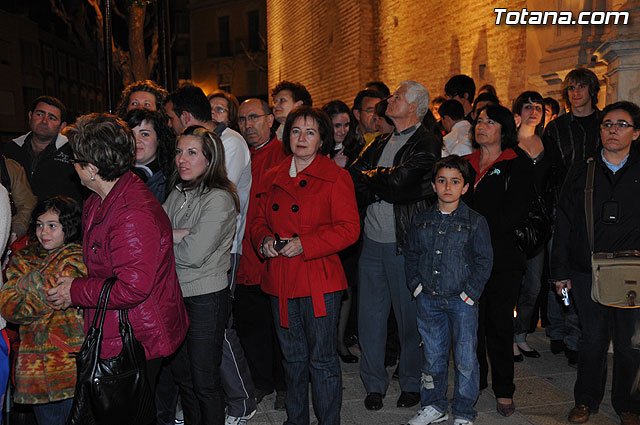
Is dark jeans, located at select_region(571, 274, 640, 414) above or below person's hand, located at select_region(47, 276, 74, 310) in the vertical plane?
below

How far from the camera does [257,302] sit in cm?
499

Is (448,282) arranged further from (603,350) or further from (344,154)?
(344,154)

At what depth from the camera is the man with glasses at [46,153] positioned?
517cm

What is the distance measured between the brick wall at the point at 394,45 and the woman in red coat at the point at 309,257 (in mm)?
7447

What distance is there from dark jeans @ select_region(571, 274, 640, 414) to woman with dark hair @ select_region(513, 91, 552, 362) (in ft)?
3.58

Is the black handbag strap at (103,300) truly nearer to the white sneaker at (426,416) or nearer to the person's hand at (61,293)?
the person's hand at (61,293)

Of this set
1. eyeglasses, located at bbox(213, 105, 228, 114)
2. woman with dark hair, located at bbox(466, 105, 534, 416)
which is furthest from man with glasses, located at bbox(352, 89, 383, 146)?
woman with dark hair, located at bbox(466, 105, 534, 416)

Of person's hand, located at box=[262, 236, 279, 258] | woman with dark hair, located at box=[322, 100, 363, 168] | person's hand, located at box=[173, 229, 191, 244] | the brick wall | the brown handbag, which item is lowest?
the brown handbag

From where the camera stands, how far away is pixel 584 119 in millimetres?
5797

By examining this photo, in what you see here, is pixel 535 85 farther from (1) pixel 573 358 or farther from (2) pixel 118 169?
(2) pixel 118 169

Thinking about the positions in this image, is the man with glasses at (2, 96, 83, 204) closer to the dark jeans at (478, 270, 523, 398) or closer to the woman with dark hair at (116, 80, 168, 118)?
the woman with dark hair at (116, 80, 168, 118)

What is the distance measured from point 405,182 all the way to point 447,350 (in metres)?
1.19

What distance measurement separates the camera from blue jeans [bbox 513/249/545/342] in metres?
6.03

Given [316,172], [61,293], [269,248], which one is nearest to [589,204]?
[316,172]
